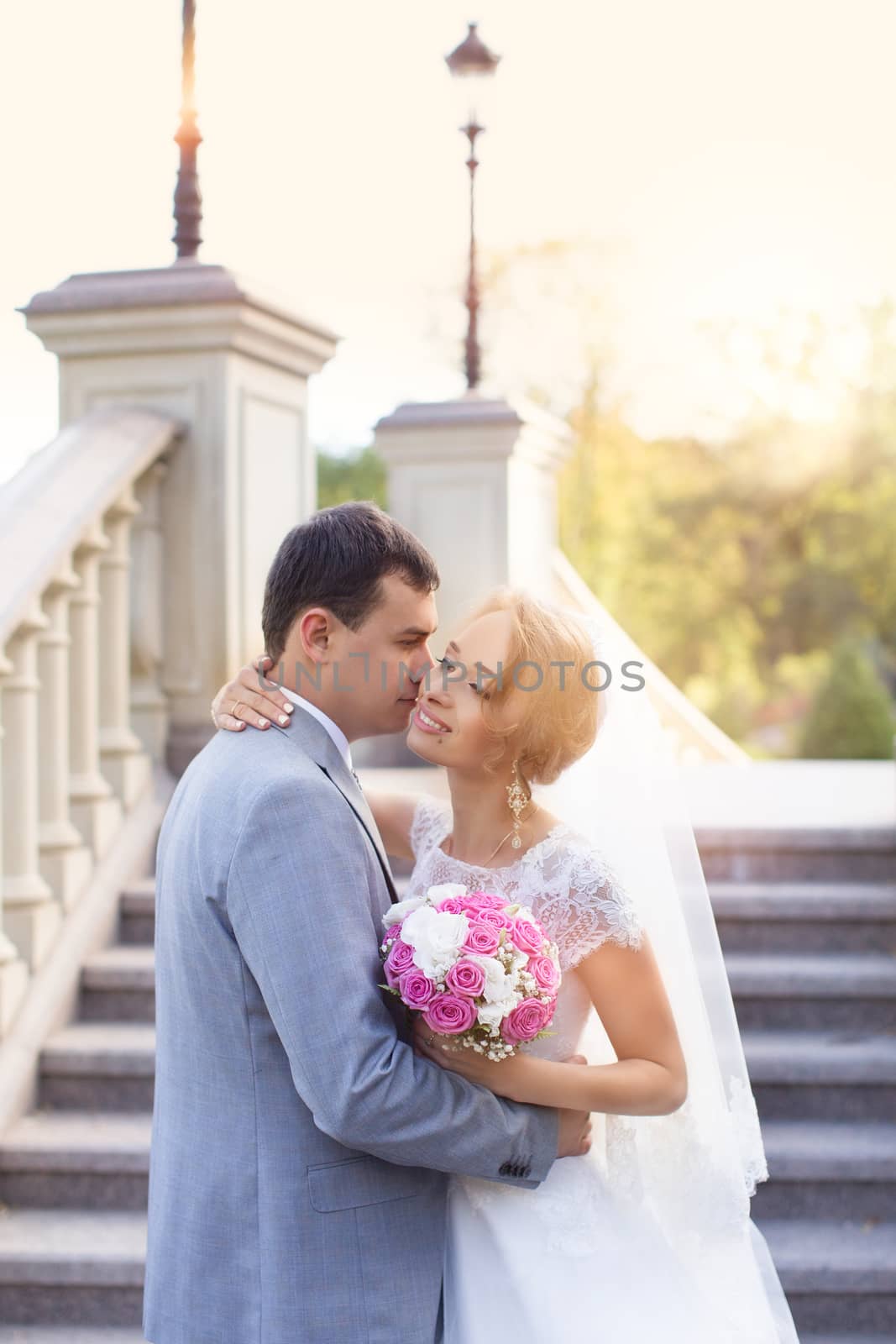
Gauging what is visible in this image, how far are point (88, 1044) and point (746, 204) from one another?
3103 centimetres

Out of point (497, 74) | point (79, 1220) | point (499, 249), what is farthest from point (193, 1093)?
point (499, 249)

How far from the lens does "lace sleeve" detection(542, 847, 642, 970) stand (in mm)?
2492

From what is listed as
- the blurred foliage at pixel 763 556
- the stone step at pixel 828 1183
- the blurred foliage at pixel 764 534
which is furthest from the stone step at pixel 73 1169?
the blurred foliage at pixel 763 556

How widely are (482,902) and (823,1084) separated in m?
2.63

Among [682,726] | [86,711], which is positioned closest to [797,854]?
[86,711]

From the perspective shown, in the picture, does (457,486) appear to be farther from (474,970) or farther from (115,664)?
(474,970)

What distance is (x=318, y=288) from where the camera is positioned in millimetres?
34406

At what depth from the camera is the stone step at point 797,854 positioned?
525 centimetres

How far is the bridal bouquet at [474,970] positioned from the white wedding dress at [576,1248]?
0.83ft

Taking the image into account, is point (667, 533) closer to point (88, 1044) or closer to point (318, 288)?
point (318, 288)

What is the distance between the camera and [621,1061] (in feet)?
8.13

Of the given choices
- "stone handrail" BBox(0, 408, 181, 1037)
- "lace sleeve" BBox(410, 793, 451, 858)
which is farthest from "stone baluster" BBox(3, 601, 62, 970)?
"lace sleeve" BBox(410, 793, 451, 858)

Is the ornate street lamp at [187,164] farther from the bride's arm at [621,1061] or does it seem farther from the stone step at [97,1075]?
the bride's arm at [621,1061]

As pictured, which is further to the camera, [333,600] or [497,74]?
[497,74]
